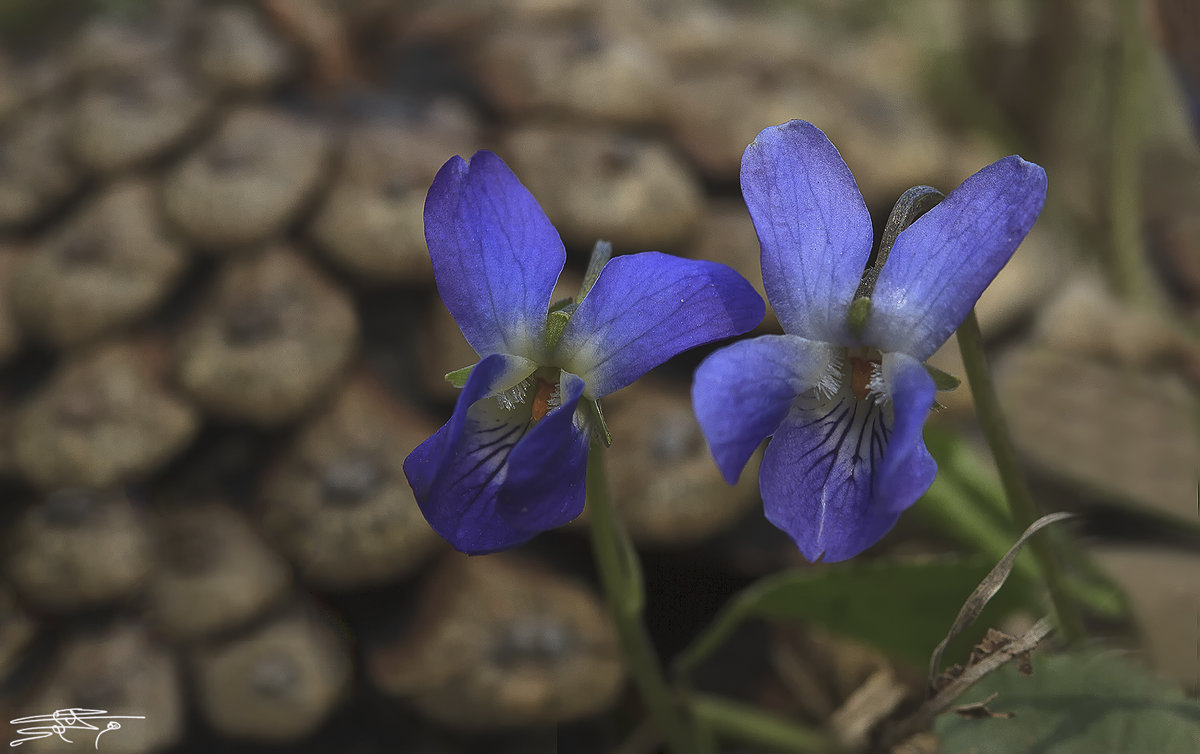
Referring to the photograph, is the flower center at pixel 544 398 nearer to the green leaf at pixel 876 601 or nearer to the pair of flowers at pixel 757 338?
the pair of flowers at pixel 757 338

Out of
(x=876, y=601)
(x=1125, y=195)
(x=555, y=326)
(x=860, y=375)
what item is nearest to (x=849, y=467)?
(x=860, y=375)

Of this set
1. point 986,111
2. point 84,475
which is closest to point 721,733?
point 84,475

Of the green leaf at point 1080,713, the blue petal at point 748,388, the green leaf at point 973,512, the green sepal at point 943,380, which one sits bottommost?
the green leaf at point 973,512

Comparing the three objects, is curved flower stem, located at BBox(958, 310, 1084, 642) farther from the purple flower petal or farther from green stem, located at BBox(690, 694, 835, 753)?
green stem, located at BBox(690, 694, 835, 753)

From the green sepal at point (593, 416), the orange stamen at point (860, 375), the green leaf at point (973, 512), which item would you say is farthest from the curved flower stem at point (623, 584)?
the green leaf at point (973, 512)

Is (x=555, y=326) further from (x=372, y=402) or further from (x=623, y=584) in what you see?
(x=372, y=402)

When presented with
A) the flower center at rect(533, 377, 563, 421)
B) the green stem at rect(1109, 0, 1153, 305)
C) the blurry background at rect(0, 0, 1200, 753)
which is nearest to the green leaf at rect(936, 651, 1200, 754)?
the blurry background at rect(0, 0, 1200, 753)
